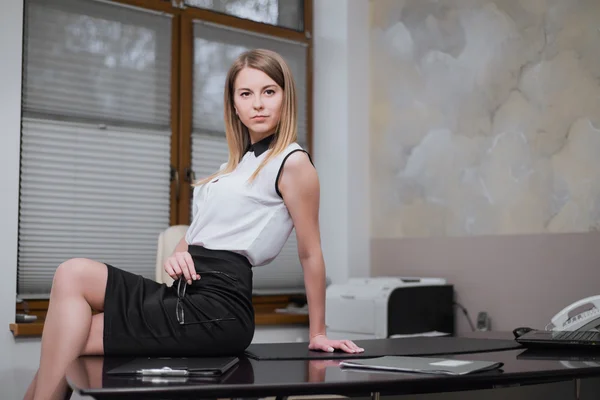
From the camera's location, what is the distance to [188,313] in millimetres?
1514

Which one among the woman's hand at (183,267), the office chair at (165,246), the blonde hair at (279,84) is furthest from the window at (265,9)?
the woman's hand at (183,267)

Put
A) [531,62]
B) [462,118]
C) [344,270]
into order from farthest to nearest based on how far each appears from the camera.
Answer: [344,270] < [462,118] < [531,62]

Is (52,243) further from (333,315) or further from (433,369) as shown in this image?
(433,369)

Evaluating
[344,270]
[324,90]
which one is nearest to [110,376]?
[344,270]

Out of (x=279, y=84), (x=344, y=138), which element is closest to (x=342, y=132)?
(x=344, y=138)

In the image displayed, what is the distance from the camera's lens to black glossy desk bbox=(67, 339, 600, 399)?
1.08m

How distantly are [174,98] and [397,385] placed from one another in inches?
121

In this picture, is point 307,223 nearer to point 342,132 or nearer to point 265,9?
point 342,132

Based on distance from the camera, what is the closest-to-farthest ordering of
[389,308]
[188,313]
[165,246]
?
[188,313]
[165,246]
[389,308]

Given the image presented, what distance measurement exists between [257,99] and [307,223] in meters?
0.31

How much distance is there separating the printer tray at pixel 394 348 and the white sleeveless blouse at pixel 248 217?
21 centimetres

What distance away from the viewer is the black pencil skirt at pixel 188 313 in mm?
1483

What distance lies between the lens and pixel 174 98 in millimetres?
4008

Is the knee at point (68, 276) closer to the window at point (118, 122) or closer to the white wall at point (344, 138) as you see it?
the window at point (118, 122)
